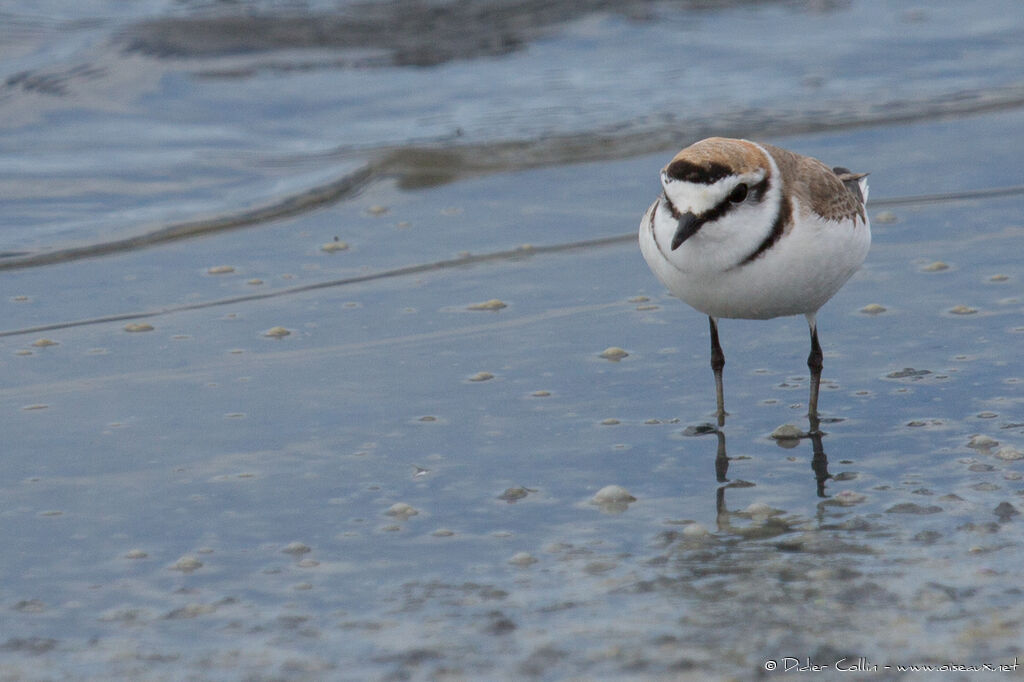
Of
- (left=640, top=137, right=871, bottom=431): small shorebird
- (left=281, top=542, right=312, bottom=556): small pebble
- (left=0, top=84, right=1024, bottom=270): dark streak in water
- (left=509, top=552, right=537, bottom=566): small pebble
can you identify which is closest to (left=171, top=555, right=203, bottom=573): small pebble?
(left=281, top=542, right=312, bottom=556): small pebble

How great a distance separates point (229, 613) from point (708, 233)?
205 cm

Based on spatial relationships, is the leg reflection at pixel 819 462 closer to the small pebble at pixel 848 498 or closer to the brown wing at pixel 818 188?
the small pebble at pixel 848 498

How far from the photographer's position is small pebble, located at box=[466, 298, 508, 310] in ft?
21.5

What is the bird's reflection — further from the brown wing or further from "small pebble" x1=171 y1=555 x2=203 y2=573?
"small pebble" x1=171 y1=555 x2=203 y2=573

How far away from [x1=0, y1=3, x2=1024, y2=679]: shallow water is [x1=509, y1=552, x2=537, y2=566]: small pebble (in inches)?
2.0

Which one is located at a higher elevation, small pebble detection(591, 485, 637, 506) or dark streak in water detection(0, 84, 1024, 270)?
dark streak in water detection(0, 84, 1024, 270)

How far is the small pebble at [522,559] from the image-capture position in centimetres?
405

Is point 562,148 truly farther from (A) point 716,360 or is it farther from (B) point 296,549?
(B) point 296,549

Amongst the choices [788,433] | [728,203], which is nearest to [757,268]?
[728,203]

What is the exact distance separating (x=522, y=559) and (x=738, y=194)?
1505 mm

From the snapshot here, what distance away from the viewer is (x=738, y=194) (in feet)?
15.3

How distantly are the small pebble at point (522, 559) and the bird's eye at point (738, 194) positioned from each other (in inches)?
57.0

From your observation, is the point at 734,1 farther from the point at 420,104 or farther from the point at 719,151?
the point at 719,151

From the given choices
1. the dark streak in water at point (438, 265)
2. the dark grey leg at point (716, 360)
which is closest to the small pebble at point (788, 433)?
the dark grey leg at point (716, 360)
